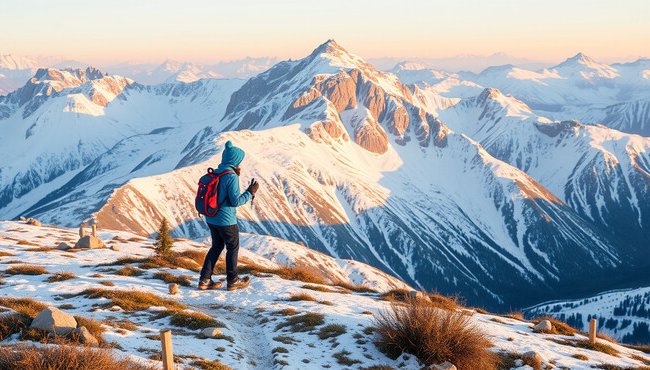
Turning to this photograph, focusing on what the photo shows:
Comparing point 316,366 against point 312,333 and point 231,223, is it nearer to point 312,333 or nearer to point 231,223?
point 312,333

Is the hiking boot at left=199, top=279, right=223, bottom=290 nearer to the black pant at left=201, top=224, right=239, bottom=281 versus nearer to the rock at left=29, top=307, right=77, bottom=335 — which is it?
the black pant at left=201, top=224, right=239, bottom=281

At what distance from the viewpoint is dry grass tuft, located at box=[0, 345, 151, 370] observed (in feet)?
32.1

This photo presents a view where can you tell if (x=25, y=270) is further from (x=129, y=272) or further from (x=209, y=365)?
(x=209, y=365)

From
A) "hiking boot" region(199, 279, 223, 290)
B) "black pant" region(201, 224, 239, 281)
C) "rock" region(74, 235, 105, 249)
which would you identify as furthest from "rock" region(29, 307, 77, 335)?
"rock" region(74, 235, 105, 249)

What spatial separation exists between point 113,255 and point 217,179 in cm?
1555

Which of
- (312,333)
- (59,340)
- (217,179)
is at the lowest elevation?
(312,333)

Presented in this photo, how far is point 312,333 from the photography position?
57.9 feet

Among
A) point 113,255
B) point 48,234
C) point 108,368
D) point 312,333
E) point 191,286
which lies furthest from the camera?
point 48,234

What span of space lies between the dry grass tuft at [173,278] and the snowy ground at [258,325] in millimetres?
336

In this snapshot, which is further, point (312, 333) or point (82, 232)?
point (82, 232)

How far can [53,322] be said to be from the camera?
41.9 feet

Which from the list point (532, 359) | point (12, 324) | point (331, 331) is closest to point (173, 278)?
point (331, 331)

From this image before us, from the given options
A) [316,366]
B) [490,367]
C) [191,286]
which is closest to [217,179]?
[191,286]

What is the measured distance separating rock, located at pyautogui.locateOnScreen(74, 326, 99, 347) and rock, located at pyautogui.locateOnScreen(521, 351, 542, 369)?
12.6 m
